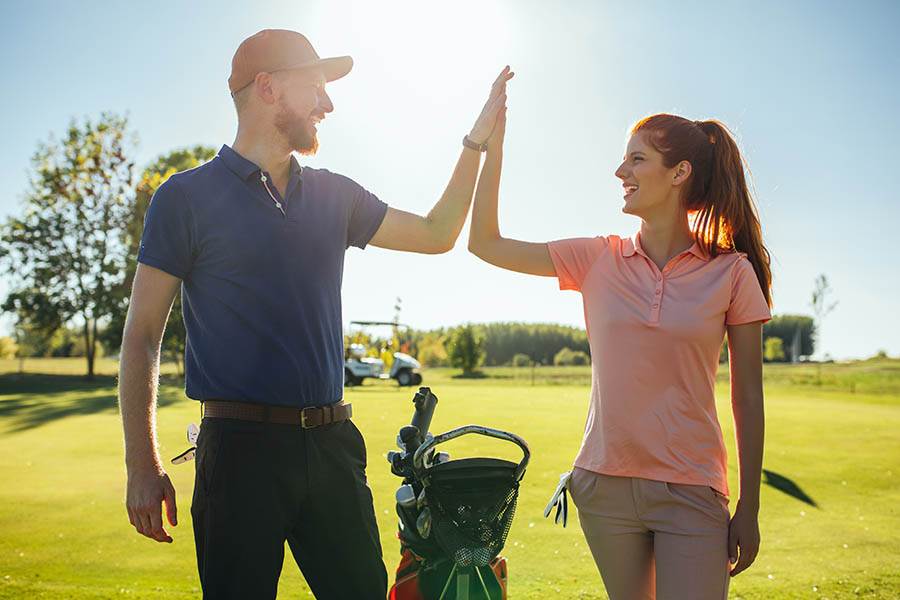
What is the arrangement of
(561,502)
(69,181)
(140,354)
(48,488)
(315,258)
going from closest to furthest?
(140,354)
(315,258)
(561,502)
(48,488)
(69,181)

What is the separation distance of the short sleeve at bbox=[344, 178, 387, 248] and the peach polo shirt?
82 centimetres

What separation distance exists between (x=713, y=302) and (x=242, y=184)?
1454 mm

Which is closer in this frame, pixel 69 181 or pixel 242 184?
pixel 242 184

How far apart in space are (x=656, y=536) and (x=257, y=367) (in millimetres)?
1256

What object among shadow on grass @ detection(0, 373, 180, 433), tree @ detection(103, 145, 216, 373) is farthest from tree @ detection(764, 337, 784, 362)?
shadow on grass @ detection(0, 373, 180, 433)

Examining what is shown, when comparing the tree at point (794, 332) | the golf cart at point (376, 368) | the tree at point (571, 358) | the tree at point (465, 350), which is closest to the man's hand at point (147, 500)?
the golf cart at point (376, 368)

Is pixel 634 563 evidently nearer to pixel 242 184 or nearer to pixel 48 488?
pixel 242 184

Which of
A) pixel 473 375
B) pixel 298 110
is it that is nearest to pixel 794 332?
pixel 473 375

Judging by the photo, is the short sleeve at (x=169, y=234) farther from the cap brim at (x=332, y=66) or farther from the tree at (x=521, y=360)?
the tree at (x=521, y=360)

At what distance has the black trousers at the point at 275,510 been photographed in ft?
7.72

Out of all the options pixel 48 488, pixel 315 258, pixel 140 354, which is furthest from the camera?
pixel 48 488

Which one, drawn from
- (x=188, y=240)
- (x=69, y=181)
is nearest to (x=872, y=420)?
(x=188, y=240)

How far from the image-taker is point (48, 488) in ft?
26.8

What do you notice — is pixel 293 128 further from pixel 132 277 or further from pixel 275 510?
pixel 132 277
